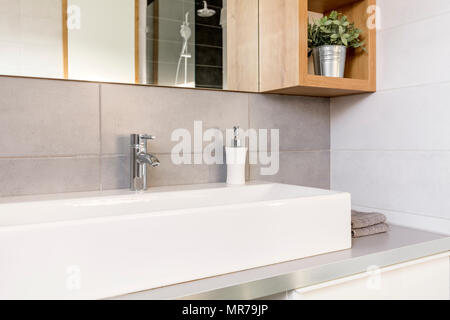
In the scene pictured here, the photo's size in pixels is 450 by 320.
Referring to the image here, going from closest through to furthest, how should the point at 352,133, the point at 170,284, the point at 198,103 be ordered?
the point at 170,284 < the point at 198,103 < the point at 352,133

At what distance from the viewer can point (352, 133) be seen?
1.50 m

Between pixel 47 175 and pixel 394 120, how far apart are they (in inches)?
44.2

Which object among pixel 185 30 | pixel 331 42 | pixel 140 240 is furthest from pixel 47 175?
pixel 331 42

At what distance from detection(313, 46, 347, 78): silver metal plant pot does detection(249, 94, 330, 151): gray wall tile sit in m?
0.19

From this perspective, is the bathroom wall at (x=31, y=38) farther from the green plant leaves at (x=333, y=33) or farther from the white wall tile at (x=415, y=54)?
the white wall tile at (x=415, y=54)

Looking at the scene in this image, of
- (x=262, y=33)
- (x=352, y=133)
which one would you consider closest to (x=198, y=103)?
(x=262, y=33)

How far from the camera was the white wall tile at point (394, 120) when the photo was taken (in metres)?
1.18

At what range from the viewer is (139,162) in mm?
1117

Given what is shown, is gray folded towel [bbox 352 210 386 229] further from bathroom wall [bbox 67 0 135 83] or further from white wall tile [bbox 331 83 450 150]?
bathroom wall [bbox 67 0 135 83]

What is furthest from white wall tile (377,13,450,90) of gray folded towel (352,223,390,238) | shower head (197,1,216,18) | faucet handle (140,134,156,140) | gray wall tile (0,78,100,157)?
gray wall tile (0,78,100,157)

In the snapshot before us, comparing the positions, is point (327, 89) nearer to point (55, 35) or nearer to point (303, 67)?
point (303, 67)

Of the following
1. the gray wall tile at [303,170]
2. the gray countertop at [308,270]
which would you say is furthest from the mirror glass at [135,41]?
the gray countertop at [308,270]

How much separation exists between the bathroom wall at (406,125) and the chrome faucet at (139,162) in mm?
802
